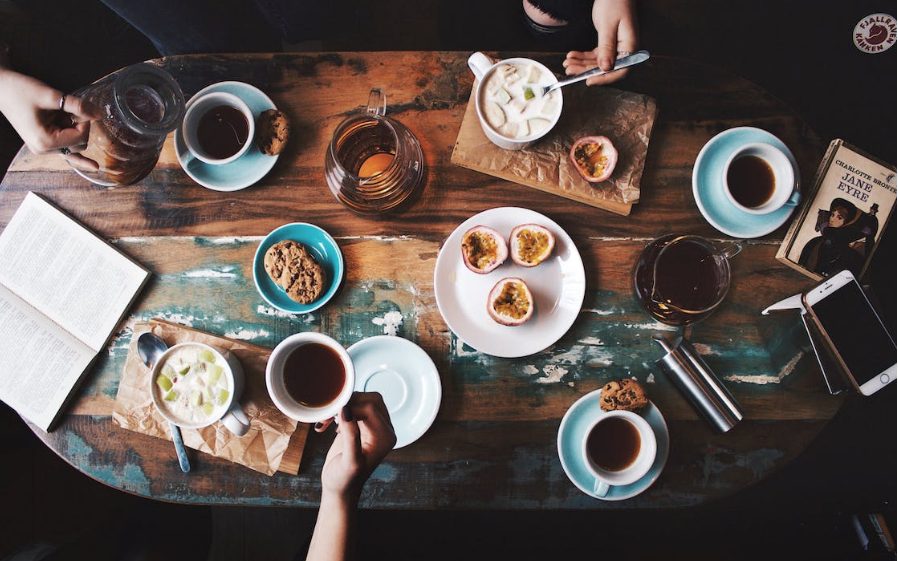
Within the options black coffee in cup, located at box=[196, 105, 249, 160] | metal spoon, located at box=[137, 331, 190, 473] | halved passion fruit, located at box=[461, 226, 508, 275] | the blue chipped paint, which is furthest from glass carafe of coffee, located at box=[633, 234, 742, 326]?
the blue chipped paint

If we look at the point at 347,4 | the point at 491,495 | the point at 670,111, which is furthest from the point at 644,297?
the point at 347,4

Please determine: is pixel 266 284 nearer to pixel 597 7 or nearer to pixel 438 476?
pixel 438 476

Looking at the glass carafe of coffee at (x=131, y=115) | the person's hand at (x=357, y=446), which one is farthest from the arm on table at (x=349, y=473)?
the glass carafe of coffee at (x=131, y=115)

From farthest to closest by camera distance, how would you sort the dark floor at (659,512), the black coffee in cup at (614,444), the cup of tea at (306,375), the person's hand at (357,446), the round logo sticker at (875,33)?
the round logo sticker at (875,33)
the dark floor at (659,512)
the black coffee in cup at (614,444)
the cup of tea at (306,375)
the person's hand at (357,446)

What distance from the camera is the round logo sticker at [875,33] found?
98.3 inches

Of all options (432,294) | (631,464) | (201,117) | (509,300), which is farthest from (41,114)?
(631,464)

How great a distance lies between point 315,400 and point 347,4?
1565 millimetres

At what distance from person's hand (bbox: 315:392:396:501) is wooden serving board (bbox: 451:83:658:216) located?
798 millimetres

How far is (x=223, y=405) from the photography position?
5.18 feet

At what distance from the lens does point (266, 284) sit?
1692mm

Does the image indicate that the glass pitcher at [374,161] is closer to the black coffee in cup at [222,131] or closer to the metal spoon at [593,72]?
the black coffee in cup at [222,131]

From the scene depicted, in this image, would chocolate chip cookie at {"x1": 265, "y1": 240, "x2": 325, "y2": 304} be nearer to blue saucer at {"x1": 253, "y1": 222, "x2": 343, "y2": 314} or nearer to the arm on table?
blue saucer at {"x1": 253, "y1": 222, "x2": 343, "y2": 314}

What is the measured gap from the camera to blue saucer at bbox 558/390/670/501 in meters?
1.63

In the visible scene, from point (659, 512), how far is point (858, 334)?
1308 mm
